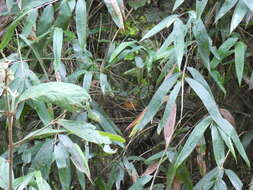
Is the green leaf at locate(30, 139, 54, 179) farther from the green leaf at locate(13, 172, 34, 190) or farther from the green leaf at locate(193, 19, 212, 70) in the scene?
the green leaf at locate(193, 19, 212, 70)

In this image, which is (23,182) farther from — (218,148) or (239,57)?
(239,57)

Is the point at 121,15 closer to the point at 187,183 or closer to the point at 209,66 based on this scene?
the point at 209,66

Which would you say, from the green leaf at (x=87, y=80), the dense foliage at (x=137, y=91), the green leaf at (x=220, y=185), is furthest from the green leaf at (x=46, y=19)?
the green leaf at (x=220, y=185)

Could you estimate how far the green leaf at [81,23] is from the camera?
3.43 ft

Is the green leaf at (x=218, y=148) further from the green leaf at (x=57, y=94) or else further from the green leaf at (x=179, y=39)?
the green leaf at (x=57, y=94)

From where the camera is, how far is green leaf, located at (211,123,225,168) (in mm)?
973

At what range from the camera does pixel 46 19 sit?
111 centimetres

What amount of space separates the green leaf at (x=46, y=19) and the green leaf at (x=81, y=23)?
2.8 inches

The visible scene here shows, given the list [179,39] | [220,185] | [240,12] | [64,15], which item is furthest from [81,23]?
[220,185]

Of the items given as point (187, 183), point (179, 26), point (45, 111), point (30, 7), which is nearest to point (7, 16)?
point (30, 7)

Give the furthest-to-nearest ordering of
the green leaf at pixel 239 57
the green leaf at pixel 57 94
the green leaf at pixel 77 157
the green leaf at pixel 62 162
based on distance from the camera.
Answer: the green leaf at pixel 239 57 < the green leaf at pixel 62 162 < the green leaf at pixel 77 157 < the green leaf at pixel 57 94

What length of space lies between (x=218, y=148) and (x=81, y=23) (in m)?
0.38

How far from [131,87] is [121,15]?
0.35 m

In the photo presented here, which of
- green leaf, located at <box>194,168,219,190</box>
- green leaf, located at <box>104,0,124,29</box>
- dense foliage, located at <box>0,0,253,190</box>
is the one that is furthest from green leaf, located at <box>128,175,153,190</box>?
green leaf, located at <box>104,0,124,29</box>
